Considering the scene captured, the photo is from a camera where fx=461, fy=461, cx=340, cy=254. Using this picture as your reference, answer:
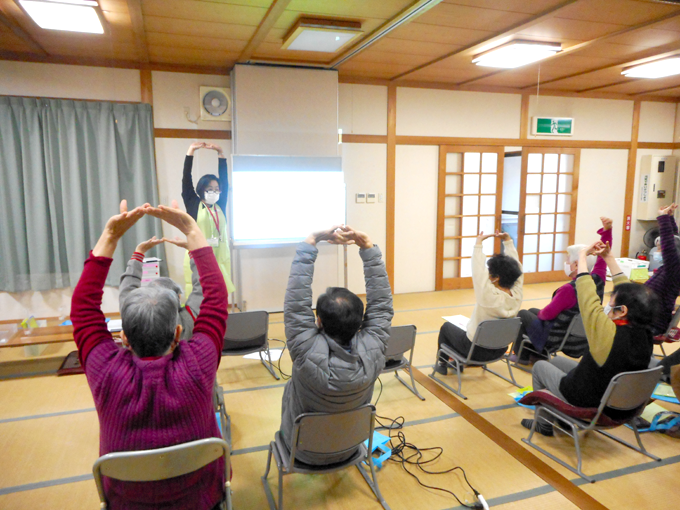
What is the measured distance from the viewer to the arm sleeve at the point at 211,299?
4.62 ft

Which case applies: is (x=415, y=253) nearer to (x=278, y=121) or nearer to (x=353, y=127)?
(x=353, y=127)

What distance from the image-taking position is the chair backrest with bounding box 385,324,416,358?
9.45 feet

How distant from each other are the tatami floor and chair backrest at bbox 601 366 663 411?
0.38m

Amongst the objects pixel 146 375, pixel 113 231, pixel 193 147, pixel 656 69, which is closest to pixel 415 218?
pixel 656 69

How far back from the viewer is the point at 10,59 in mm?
4273

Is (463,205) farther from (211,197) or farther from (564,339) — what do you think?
(211,197)

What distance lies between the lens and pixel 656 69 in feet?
16.3

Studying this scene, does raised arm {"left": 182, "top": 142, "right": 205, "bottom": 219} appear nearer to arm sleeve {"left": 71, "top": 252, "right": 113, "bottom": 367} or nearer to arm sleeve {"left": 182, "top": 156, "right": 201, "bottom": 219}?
arm sleeve {"left": 182, "top": 156, "right": 201, "bottom": 219}

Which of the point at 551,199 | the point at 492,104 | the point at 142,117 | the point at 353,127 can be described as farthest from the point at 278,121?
the point at 551,199

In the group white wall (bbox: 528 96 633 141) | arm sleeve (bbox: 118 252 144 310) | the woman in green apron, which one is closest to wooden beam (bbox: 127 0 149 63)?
the woman in green apron

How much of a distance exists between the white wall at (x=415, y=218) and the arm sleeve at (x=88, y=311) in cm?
472

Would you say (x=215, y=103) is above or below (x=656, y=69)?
below

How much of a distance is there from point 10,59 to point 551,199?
6597mm

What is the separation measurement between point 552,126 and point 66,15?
18.7 feet
